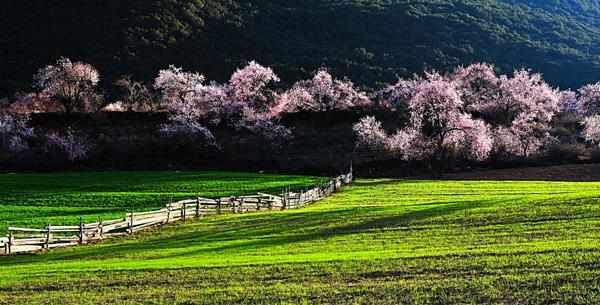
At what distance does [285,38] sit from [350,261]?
120939mm

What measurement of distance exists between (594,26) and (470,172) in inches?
5414

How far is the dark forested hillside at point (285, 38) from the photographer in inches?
4685

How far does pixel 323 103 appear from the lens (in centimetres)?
9844

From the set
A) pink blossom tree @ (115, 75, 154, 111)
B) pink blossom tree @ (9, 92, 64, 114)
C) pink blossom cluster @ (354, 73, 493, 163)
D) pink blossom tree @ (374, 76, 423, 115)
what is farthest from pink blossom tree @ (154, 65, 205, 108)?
pink blossom cluster @ (354, 73, 493, 163)

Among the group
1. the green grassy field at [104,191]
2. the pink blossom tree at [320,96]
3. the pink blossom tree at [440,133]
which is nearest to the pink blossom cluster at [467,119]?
the pink blossom tree at [440,133]

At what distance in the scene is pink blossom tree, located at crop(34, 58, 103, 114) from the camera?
9044 cm

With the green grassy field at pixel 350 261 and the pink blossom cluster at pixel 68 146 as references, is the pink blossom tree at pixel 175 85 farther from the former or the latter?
the green grassy field at pixel 350 261

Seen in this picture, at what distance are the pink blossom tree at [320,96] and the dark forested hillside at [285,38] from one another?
22922mm

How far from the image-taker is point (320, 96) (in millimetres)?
97750

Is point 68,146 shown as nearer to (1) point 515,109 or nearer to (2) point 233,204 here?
(2) point 233,204

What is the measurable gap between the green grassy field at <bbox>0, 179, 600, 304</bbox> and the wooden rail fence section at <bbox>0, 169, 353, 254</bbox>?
43.7 inches

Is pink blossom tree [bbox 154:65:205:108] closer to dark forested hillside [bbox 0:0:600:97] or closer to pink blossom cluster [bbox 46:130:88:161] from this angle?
dark forested hillside [bbox 0:0:600:97]

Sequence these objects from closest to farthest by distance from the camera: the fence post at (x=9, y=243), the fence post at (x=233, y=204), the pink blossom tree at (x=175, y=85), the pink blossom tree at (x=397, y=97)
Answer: the fence post at (x=9, y=243), the fence post at (x=233, y=204), the pink blossom tree at (x=175, y=85), the pink blossom tree at (x=397, y=97)

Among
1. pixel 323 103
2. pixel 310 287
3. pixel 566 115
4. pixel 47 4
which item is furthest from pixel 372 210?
pixel 47 4
